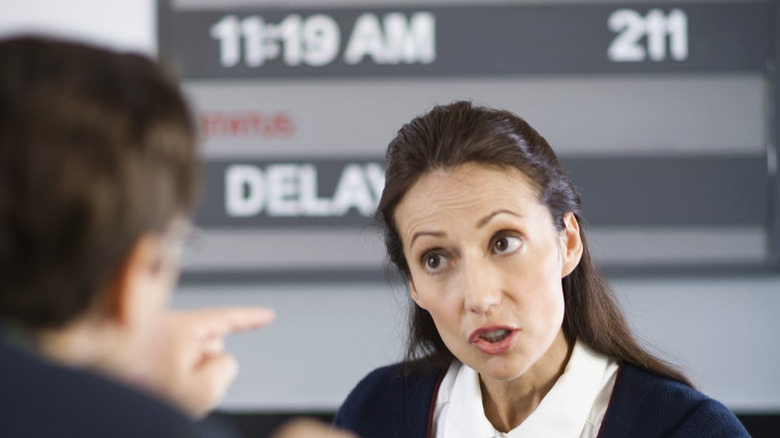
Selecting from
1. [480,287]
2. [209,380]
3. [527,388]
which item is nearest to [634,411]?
[527,388]

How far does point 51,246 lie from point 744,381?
6.25 feet

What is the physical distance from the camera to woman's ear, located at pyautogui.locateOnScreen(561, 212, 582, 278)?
4.03 ft

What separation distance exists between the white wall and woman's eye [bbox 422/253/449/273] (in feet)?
2.71

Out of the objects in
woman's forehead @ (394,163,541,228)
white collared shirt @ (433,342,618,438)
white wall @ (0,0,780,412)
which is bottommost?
white wall @ (0,0,780,412)

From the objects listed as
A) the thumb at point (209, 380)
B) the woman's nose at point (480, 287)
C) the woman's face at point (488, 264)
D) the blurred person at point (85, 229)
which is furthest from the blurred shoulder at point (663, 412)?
the blurred person at point (85, 229)

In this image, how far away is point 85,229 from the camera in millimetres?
448

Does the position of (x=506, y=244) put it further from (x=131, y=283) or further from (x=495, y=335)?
(x=131, y=283)

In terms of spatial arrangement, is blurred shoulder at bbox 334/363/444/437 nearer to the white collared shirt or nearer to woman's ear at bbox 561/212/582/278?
the white collared shirt

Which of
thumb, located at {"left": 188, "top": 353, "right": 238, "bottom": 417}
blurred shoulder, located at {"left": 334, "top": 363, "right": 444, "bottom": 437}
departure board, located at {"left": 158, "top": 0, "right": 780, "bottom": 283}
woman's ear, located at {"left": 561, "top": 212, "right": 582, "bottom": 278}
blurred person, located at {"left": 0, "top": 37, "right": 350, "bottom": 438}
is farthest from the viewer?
departure board, located at {"left": 158, "top": 0, "right": 780, "bottom": 283}

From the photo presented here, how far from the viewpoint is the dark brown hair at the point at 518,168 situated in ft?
3.92

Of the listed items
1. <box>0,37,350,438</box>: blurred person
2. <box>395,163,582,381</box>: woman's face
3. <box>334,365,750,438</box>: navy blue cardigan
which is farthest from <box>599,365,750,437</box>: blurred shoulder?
<box>0,37,350,438</box>: blurred person

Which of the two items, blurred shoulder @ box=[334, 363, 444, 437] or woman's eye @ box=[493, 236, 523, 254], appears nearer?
woman's eye @ box=[493, 236, 523, 254]

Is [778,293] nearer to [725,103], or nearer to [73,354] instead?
[725,103]

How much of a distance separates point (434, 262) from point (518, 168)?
0.17 metres
